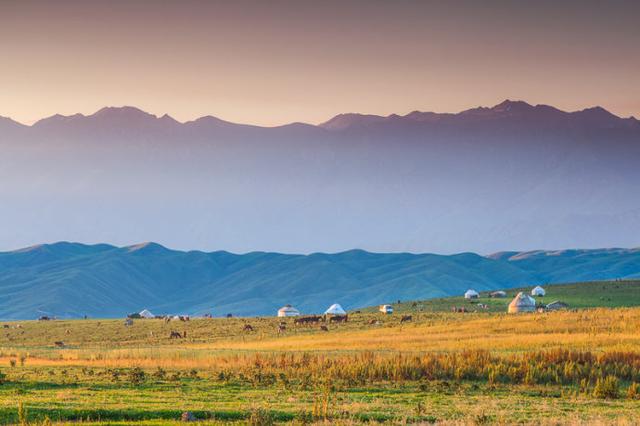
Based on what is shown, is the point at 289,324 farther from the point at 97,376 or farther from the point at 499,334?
the point at 97,376

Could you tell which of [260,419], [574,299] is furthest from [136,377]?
[574,299]

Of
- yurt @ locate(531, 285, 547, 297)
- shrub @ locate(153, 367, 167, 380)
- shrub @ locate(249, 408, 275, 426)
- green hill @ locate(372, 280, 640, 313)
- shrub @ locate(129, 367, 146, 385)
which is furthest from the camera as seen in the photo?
yurt @ locate(531, 285, 547, 297)

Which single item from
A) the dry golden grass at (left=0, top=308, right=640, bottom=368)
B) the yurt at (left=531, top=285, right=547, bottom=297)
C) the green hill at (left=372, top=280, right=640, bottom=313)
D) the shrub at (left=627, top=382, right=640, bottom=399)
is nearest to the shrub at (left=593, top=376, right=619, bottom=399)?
the shrub at (left=627, top=382, right=640, bottom=399)

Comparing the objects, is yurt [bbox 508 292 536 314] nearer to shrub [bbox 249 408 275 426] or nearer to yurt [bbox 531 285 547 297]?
yurt [bbox 531 285 547 297]

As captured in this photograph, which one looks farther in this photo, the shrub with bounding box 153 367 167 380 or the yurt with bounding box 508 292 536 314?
the yurt with bounding box 508 292 536 314

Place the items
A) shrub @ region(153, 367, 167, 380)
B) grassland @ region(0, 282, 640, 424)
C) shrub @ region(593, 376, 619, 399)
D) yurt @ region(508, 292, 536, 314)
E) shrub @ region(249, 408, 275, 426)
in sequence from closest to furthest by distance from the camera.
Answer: shrub @ region(249, 408, 275, 426)
grassland @ region(0, 282, 640, 424)
shrub @ region(593, 376, 619, 399)
shrub @ region(153, 367, 167, 380)
yurt @ region(508, 292, 536, 314)

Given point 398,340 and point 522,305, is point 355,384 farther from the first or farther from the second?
point 522,305

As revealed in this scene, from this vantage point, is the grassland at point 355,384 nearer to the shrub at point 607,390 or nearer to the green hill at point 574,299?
the shrub at point 607,390

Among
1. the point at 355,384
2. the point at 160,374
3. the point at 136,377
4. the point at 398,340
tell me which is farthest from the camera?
the point at 398,340

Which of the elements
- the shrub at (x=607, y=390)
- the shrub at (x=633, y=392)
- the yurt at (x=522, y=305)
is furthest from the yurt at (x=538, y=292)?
the shrub at (x=607, y=390)

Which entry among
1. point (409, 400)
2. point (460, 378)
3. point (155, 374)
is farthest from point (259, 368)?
point (409, 400)

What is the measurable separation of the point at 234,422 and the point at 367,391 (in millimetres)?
12759

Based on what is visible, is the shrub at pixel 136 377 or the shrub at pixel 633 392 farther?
the shrub at pixel 136 377

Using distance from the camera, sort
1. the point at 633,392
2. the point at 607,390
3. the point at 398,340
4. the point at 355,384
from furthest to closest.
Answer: the point at 398,340
the point at 355,384
the point at 633,392
the point at 607,390
